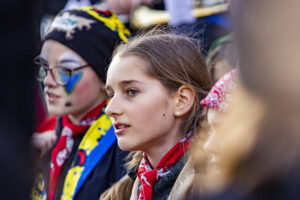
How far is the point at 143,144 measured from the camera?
217 cm

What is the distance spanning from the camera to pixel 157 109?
85.1 inches

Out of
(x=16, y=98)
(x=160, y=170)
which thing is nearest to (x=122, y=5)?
(x=160, y=170)

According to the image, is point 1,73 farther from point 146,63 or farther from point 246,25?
point 146,63

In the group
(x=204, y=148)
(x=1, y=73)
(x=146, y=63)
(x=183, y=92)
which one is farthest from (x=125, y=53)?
(x=1, y=73)

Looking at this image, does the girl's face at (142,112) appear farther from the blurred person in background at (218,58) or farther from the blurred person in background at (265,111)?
the blurred person in background at (265,111)

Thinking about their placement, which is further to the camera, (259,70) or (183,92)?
(183,92)

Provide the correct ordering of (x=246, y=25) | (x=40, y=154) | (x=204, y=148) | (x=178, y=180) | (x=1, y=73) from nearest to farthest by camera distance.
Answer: (x=246, y=25) < (x=1, y=73) < (x=178, y=180) < (x=204, y=148) < (x=40, y=154)

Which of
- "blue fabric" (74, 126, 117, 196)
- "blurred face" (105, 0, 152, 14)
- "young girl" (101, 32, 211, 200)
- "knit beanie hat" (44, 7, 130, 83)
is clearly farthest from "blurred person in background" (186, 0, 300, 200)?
"blurred face" (105, 0, 152, 14)

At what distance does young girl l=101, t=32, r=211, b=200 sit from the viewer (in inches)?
84.6

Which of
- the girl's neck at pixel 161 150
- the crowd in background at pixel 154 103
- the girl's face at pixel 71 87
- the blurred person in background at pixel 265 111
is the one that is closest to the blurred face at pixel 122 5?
the crowd in background at pixel 154 103

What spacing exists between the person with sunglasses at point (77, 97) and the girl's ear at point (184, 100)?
2.39ft

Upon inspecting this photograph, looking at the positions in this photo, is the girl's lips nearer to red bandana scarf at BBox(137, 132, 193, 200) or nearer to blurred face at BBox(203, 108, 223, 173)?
red bandana scarf at BBox(137, 132, 193, 200)

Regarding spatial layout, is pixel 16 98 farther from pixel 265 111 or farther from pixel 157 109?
pixel 157 109

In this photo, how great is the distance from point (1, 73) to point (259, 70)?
42 cm
